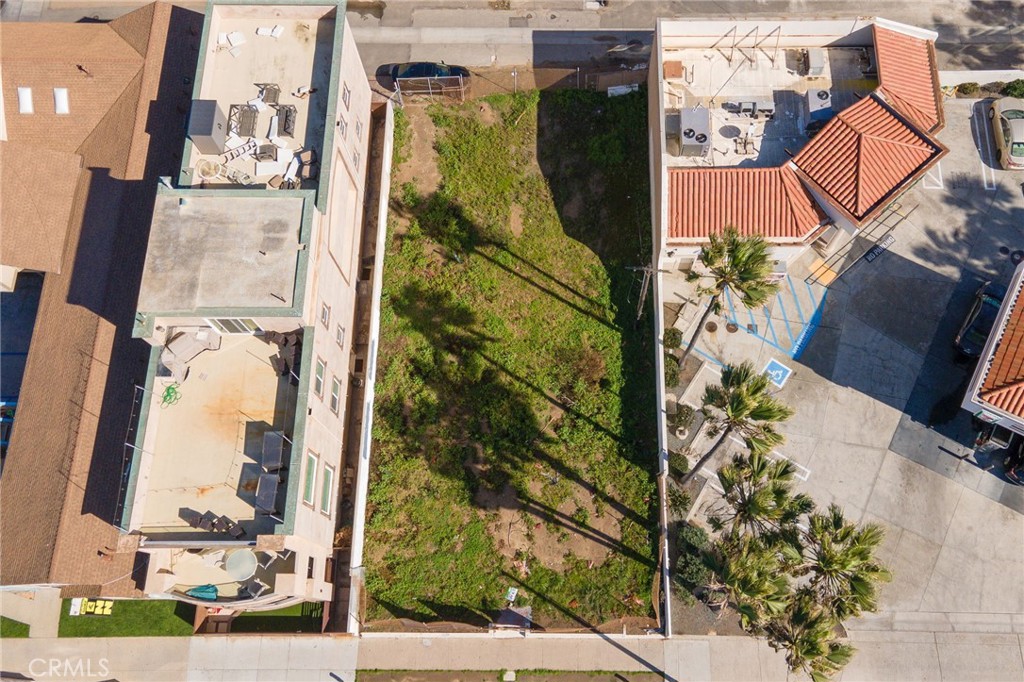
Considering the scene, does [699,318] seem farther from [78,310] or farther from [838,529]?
[78,310]

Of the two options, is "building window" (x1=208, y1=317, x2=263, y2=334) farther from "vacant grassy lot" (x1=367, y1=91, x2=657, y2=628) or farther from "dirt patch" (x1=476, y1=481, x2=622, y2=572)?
"dirt patch" (x1=476, y1=481, x2=622, y2=572)

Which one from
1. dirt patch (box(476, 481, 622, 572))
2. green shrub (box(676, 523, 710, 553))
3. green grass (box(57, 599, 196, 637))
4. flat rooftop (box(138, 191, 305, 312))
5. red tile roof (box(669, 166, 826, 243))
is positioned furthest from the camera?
red tile roof (box(669, 166, 826, 243))

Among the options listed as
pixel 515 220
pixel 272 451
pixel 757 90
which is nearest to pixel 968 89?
pixel 757 90

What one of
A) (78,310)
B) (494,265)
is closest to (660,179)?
(494,265)

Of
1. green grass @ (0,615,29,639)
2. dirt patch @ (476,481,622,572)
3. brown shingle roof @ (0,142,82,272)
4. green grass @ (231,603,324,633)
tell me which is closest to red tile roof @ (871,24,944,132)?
dirt patch @ (476,481,622,572)

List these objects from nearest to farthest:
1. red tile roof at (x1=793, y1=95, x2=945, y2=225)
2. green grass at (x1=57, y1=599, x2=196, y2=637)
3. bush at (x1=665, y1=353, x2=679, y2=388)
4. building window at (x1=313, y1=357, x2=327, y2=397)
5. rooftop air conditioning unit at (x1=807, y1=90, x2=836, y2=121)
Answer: building window at (x1=313, y1=357, x2=327, y2=397)
green grass at (x1=57, y1=599, x2=196, y2=637)
red tile roof at (x1=793, y1=95, x2=945, y2=225)
bush at (x1=665, y1=353, x2=679, y2=388)
rooftop air conditioning unit at (x1=807, y1=90, x2=836, y2=121)

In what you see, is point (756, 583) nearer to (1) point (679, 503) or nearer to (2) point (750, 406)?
(2) point (750, 406)
